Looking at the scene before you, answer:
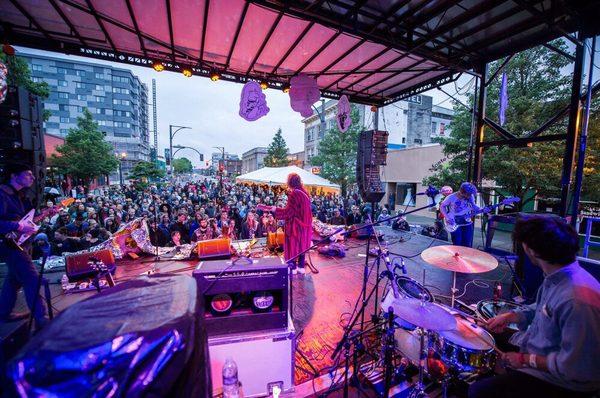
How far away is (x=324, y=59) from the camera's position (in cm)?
613

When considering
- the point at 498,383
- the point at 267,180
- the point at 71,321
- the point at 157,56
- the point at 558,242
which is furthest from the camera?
the point at 267,180

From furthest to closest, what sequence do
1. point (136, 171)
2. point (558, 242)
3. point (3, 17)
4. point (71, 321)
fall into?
point (136, 171), point (3, 17), point (558, 242), point (71, 321)

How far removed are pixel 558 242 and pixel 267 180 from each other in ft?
35.3

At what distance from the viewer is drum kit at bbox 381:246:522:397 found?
2.06 m

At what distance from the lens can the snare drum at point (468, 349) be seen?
6.81 ft

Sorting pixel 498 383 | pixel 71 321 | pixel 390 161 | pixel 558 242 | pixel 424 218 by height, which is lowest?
Answer: pixel 424 218

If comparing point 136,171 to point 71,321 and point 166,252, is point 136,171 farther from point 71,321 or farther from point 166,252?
point 71,321

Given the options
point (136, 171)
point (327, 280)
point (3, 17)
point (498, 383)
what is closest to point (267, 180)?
point (327, 280)

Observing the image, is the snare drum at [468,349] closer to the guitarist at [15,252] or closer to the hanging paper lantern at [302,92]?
the guitarist at [15,252]

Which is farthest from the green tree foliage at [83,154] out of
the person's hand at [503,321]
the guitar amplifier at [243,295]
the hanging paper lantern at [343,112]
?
the person's hand at [503,321]

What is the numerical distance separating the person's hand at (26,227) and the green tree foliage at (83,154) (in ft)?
84.2

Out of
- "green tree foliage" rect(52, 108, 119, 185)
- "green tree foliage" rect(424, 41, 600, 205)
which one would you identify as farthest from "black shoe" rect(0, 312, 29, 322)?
"green tree foliage" rect(52, 108, 119, 185)

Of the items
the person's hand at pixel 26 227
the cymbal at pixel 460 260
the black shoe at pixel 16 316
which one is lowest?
the black shoe at pixel 16 316

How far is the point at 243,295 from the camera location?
8.29ft
